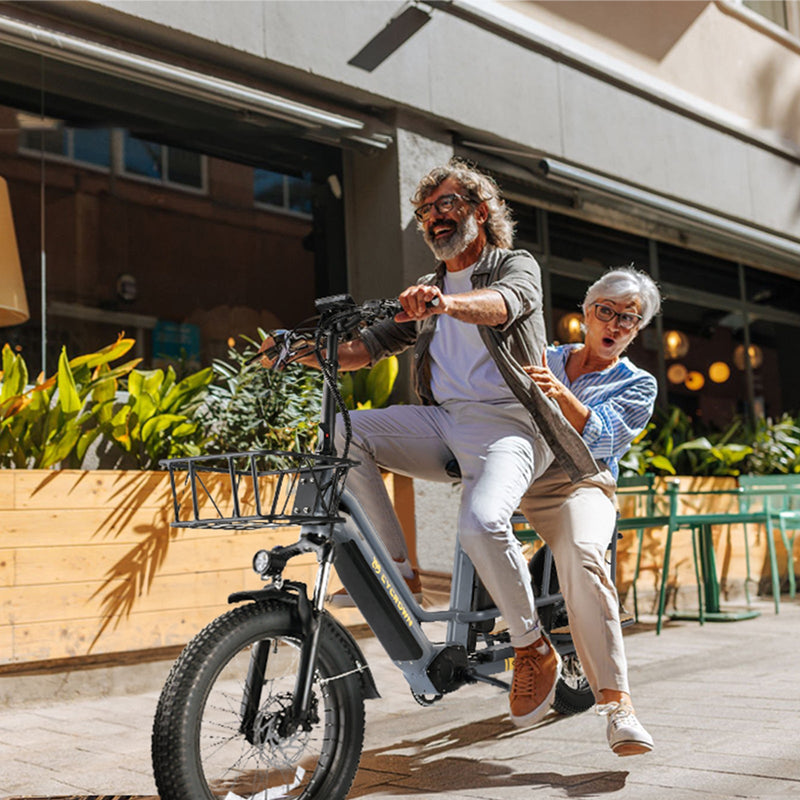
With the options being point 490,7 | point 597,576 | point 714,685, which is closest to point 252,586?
point 714,685

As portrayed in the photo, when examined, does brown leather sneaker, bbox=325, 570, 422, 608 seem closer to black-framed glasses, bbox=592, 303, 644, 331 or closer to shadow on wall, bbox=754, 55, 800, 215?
black-framed glasses, bbox=592, 303, 644, 331

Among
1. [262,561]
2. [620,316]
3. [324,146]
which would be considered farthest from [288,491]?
[324,146]

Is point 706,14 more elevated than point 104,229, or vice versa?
point 706,14

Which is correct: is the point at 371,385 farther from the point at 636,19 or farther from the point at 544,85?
the point at 636,19

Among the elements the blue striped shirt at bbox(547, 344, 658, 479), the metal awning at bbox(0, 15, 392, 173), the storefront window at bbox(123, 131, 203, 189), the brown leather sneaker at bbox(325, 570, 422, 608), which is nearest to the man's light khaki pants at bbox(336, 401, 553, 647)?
the brown leather sneaker at bbox(325, 570, 422, 608)

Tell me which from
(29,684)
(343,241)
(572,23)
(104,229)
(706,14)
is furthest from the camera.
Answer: (706,14)

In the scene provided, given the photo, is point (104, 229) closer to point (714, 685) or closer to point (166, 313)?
point (166, 313)

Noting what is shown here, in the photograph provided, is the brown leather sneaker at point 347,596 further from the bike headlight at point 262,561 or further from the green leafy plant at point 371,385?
the green leafy plant at point 371,385

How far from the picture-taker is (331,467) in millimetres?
3023

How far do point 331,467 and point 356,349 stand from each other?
2.47 feet

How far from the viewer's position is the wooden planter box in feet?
16.8

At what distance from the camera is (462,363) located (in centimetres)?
372

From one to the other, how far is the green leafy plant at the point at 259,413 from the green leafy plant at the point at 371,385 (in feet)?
2.01

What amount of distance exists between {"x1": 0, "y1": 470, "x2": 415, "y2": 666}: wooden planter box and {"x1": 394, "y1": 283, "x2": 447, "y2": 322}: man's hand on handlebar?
9.39 feet
